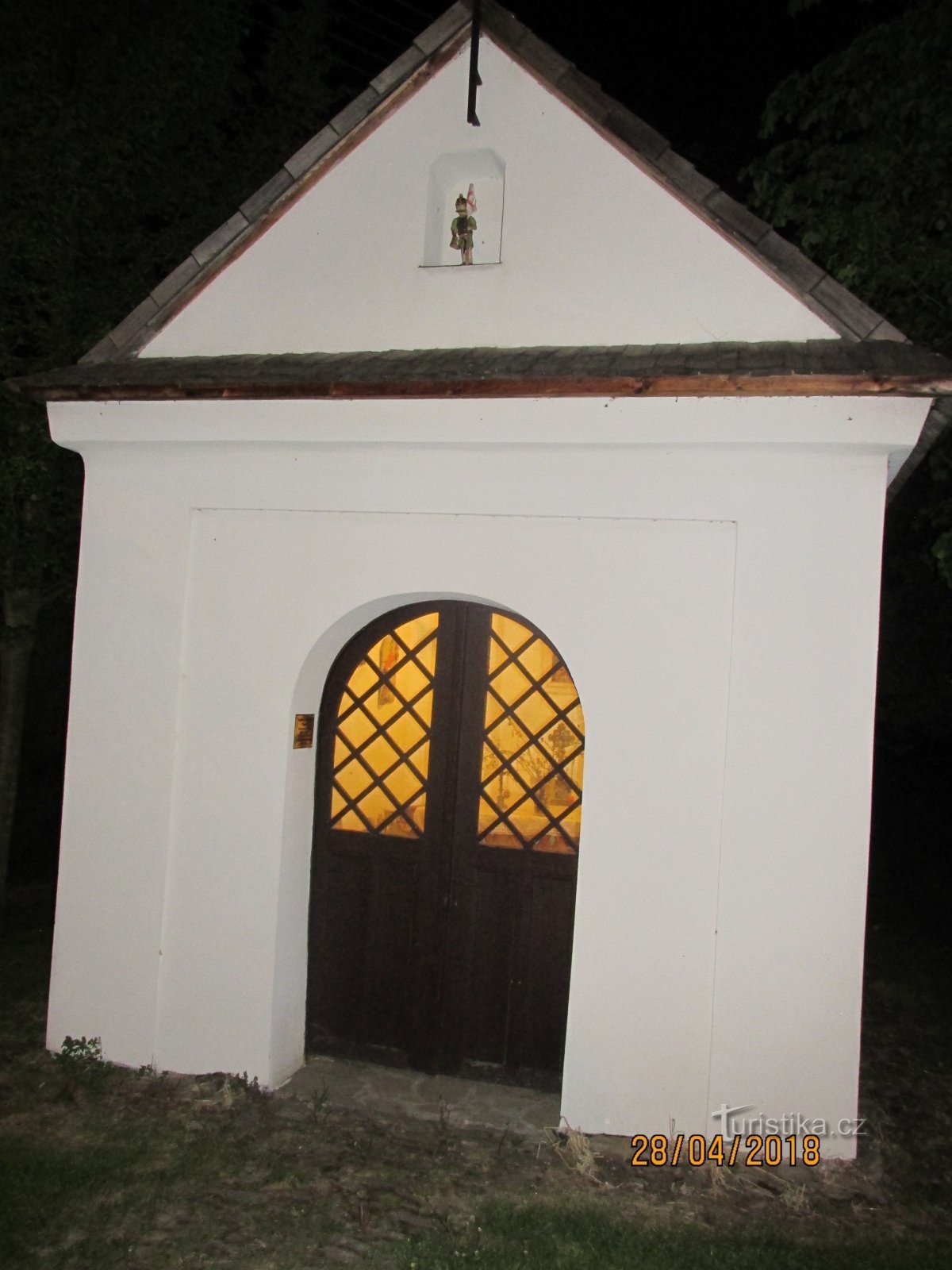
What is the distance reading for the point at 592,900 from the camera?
17.2 feet

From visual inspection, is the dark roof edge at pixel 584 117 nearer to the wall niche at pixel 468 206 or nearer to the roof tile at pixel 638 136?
the roof tile at pixel 638 136

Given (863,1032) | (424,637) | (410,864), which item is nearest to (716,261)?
(424,637)

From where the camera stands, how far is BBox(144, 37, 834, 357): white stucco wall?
5.41m

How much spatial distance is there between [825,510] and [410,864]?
3.06m

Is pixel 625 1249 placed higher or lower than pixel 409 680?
lower

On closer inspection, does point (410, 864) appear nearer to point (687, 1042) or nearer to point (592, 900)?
point (592, 900)

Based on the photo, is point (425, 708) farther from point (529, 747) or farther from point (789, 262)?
point (789, 262)

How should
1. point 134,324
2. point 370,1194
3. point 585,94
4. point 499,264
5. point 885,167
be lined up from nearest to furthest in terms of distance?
point 370,1194
point 585,94
point 499,264
point 134,324
point 885,167

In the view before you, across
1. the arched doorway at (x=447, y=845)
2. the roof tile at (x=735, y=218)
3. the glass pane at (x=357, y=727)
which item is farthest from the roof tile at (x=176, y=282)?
the roof tile at (x=735, y=218)

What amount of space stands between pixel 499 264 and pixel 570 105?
926 millimetres

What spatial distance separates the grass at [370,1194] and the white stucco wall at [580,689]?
29 cm

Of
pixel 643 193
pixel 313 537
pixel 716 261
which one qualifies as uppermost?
pixel 643 193

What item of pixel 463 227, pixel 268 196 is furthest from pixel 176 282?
pixel 463 227

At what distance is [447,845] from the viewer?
5.96 meters
